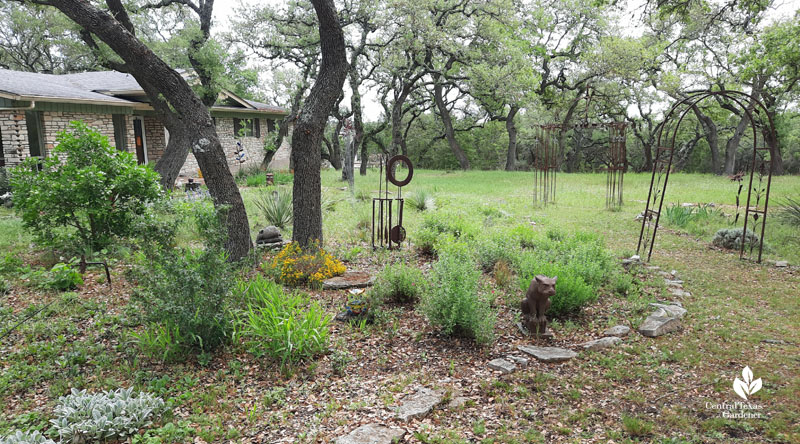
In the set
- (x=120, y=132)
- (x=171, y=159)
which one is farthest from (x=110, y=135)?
(x=171, y=159)

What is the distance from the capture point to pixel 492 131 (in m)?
30.3

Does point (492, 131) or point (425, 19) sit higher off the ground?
point (425, 19)

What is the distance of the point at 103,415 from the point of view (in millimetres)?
2797

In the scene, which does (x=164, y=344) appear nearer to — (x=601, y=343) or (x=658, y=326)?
(x=601, y=343)

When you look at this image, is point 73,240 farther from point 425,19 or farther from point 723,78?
point 723,78

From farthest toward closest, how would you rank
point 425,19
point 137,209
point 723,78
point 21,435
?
point 723,78 < point 425,19 < point 137,209 < point 21,435

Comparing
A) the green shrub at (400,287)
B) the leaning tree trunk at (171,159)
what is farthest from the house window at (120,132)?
the green shrub at (400,287)

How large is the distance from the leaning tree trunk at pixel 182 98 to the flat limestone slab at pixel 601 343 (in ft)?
13.1

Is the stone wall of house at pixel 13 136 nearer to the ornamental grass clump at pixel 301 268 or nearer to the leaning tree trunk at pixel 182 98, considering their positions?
the leaning tree trunk at pixel 182 98

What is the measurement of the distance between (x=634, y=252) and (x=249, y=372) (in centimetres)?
577

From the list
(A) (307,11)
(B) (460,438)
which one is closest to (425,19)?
(A) (307,11)

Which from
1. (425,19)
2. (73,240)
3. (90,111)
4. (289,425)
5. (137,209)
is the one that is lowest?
(289,425)

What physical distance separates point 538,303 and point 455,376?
43.5 inches

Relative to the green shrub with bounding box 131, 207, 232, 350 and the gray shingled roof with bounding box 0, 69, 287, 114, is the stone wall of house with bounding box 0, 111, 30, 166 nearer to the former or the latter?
the gray shingled roof with bounding box 0, 69, 287, 114
